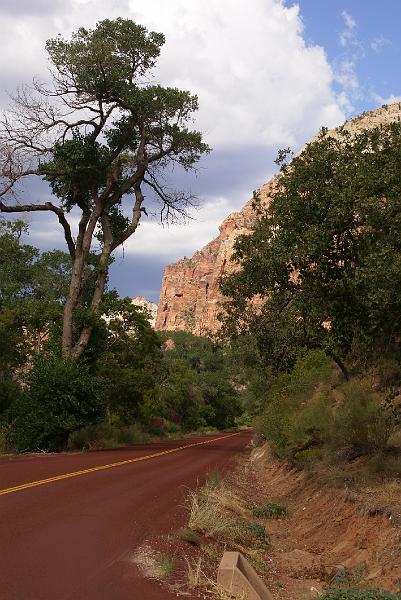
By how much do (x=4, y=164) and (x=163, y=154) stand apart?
880 centimetres

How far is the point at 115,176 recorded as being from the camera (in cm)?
2895

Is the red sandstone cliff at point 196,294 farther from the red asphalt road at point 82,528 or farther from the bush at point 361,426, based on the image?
the red asphalt road at point 82,528

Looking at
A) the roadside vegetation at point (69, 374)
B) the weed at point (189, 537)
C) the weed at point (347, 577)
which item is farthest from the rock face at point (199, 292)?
the weed at point (347, 577)

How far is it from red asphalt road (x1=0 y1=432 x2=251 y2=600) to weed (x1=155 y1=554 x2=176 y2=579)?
31cm

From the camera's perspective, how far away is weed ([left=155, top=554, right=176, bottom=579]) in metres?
7.40

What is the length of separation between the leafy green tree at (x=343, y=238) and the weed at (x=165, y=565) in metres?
5.71

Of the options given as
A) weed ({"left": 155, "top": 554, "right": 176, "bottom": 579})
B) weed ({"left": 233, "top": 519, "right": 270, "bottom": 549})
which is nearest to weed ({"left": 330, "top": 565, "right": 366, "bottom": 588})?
weed ({"left": 233, "top": 519, "right": 270, "bottom": 549})

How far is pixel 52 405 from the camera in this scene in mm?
25641

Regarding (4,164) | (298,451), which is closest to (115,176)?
(4,164)

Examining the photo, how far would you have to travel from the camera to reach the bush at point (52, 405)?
2547 cm

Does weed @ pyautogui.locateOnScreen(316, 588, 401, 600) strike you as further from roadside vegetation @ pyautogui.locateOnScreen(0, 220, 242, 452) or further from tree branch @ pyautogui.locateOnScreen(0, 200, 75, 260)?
tree branch @ pyautogui.locateOnScreen(0, 200, 75, 260)

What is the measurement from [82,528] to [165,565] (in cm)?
243

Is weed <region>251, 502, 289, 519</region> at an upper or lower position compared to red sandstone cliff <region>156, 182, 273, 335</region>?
lower

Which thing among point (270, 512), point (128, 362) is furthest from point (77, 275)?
point (270, 512)
